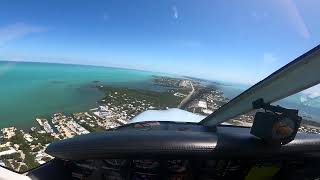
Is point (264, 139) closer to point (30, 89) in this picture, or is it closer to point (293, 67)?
point (293, 67)

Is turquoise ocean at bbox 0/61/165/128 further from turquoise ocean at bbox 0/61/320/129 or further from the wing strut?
the wing strut

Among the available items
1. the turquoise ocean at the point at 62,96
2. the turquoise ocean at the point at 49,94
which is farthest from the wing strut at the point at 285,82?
the turquoise ocean at the point at 49,94

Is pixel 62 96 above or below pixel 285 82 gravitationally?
below

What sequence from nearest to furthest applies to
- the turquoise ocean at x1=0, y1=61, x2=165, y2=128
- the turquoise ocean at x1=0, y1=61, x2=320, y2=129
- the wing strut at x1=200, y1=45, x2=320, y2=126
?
the wing strut at x1=200, y1=45, x2=320, y2=126 < the turquoise ocean at x1=0, y1=61, x2=320, y2=129 < the turquoise ocean at x1=0, y1=61, x2=165, y2=128

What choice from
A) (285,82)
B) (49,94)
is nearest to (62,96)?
(49,94)

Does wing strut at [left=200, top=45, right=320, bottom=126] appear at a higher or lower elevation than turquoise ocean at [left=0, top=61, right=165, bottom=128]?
higher

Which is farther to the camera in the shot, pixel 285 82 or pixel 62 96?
pixel 62 96

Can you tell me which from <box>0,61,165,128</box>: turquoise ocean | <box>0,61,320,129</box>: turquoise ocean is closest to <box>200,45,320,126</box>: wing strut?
<box>0,61,320,129</box>: turquoise ocean

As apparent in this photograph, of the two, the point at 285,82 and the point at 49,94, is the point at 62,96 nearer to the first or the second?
the point at 49,94

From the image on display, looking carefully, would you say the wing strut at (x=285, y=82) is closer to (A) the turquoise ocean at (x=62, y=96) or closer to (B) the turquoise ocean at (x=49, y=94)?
(A) the turquoise ocean at (x=62, y=96)

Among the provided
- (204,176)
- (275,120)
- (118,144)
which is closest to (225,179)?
(204,176)

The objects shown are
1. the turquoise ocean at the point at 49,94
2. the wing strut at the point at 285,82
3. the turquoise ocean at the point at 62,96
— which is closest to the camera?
the wing strut at the point at 285,82
